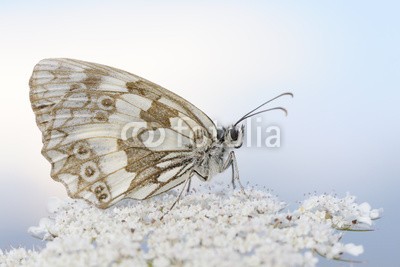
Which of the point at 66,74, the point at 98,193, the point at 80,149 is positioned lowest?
the point at 98,193

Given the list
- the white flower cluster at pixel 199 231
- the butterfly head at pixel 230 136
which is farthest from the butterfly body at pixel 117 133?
the white flower cluster at pixel 199 231

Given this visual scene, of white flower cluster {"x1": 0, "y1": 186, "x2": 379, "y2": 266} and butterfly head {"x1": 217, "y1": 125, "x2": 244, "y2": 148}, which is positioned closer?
white flower cluster {"x1": 0, "y1": 186, "x2": 379, "y2": 266}

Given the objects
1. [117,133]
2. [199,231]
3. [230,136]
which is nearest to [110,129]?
[117,133]

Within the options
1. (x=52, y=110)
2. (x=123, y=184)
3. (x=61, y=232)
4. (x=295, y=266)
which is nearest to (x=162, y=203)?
(x=123, y=184)

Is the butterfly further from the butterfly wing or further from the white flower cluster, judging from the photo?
the white flower cluster

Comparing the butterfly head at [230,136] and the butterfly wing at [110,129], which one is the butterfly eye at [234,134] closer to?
the butterfly head at [230,136]

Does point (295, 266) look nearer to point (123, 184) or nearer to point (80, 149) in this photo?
point (123, 184)

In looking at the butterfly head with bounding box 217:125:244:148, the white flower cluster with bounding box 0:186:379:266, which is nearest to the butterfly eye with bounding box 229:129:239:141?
the butterfly head with bounding box 217:125:244:148
